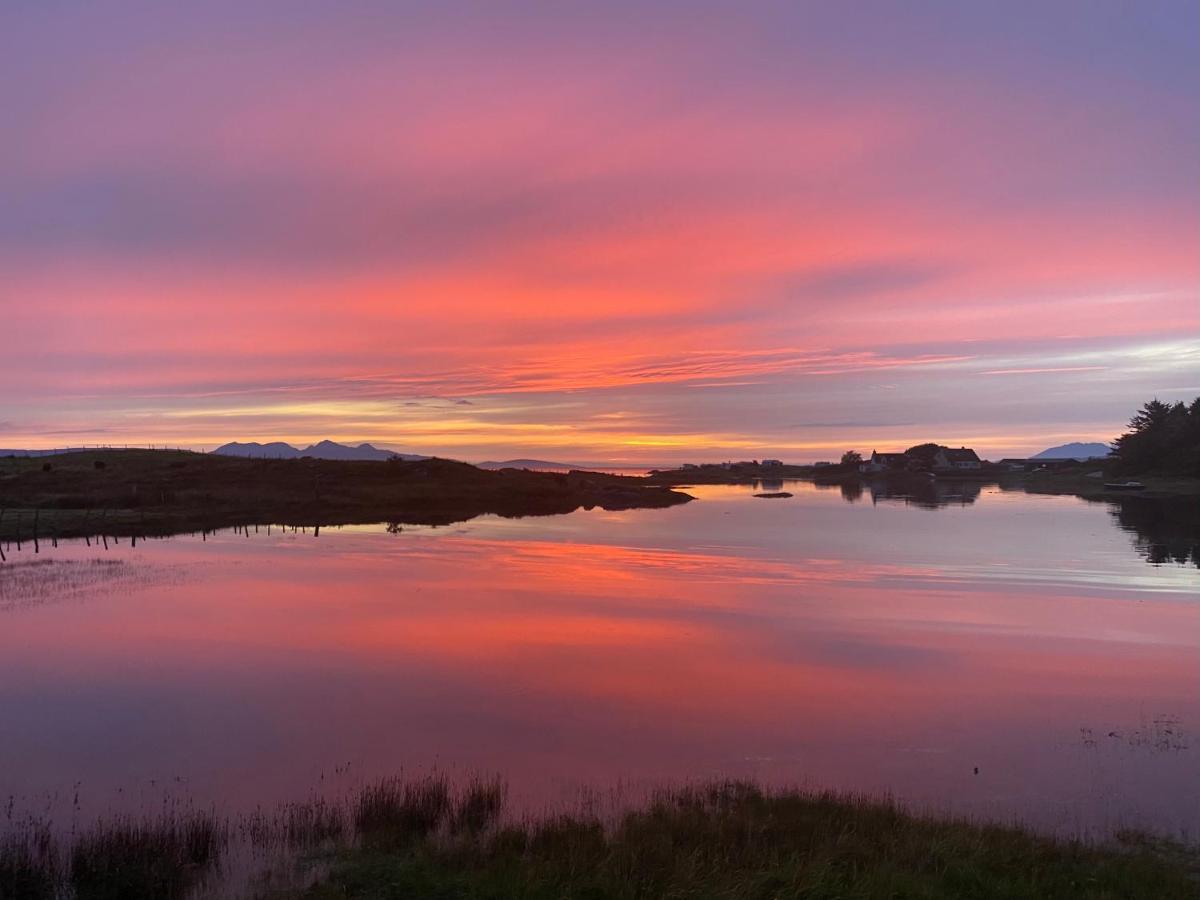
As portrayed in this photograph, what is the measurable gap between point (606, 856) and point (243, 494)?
3049 inches

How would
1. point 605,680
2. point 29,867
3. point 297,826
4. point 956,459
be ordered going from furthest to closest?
1. point 956,459
2. point 605,680
3. point 297,826
4. point 29,867

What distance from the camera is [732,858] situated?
33.6ft

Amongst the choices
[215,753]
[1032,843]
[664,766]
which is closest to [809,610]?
[664,766]

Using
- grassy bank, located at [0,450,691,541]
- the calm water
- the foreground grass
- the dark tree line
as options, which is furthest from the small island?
the foreground grass

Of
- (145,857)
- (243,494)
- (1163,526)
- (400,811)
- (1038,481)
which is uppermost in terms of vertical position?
(243,494)

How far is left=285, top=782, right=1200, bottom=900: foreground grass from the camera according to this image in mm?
9141

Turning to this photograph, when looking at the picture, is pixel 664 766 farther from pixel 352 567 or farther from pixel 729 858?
pixel 352 567

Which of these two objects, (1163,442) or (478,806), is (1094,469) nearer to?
(1163,442)

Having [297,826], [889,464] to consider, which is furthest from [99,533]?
[889,464]

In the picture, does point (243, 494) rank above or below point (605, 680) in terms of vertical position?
above

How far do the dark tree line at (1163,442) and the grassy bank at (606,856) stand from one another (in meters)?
119

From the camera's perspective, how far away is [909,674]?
21.3 m

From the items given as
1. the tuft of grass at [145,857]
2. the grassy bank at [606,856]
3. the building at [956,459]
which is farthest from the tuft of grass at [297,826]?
the building at [956,459]

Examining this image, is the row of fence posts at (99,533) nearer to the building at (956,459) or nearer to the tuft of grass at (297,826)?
the tuft of grass at (297,826)
